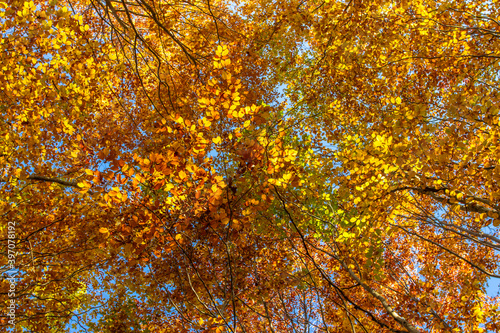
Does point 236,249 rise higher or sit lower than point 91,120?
lower

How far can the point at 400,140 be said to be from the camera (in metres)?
4.86

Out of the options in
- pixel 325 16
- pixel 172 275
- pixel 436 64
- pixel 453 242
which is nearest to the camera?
pixel 325 16

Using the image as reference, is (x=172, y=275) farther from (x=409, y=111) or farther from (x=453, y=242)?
(x=453, y=242)

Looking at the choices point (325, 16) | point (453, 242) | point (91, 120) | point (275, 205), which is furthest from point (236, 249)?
point (453, 242)

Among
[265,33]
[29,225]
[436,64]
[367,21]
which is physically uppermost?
[265,33]

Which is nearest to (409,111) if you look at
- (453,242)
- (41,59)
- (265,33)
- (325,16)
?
(325,16)

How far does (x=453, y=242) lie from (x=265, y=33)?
33.5ft

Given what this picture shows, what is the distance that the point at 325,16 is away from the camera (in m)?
6.37

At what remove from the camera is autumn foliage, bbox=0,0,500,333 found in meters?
4.15

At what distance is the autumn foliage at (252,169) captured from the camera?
4152 mm

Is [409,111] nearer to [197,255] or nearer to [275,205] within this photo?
[275,205]

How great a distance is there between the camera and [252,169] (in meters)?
3.95

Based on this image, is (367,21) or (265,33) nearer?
(367,21)

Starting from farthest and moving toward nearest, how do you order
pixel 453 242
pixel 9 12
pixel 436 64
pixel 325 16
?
pixel 453 242, pixel 436 64, pixel 325 16, pixel 9 12
